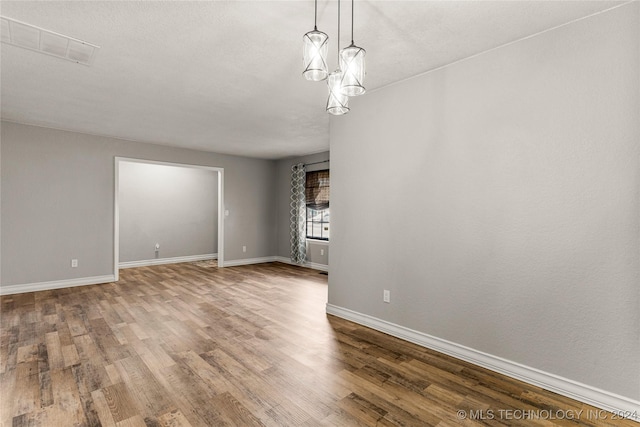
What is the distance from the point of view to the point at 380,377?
2322 millimetres

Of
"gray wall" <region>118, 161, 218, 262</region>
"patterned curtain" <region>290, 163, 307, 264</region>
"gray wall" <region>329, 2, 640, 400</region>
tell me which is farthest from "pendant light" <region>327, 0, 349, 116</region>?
"gray wall" <region>118, 161, 218, 262</region>

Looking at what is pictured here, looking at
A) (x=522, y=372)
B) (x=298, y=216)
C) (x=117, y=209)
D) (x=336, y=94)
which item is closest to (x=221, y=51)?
(x=336, y=94)

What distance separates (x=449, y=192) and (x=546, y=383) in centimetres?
153

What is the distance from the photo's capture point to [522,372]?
2281 mm

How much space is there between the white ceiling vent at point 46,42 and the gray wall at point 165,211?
435cm

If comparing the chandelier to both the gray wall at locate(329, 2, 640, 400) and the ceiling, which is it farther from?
the gray wall at locate(329, 2, 640, 400)

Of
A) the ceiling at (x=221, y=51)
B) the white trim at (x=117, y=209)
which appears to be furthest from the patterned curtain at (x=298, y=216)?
the ceiling at (x=221, y=51)

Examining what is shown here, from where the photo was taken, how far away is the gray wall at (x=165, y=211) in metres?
6.94

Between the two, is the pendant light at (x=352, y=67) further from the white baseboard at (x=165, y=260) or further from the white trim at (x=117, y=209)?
the white baseboard at (x=165, y=260)

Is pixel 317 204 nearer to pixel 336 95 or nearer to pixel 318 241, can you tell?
pixel 318 241

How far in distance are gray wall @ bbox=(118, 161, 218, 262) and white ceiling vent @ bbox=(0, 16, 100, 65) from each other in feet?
14.3

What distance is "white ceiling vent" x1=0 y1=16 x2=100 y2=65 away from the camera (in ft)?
7.07

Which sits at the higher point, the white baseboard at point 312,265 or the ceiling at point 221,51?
the ceiling at point 221,51

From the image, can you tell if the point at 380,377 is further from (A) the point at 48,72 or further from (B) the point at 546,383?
(A) the point at 48,72
